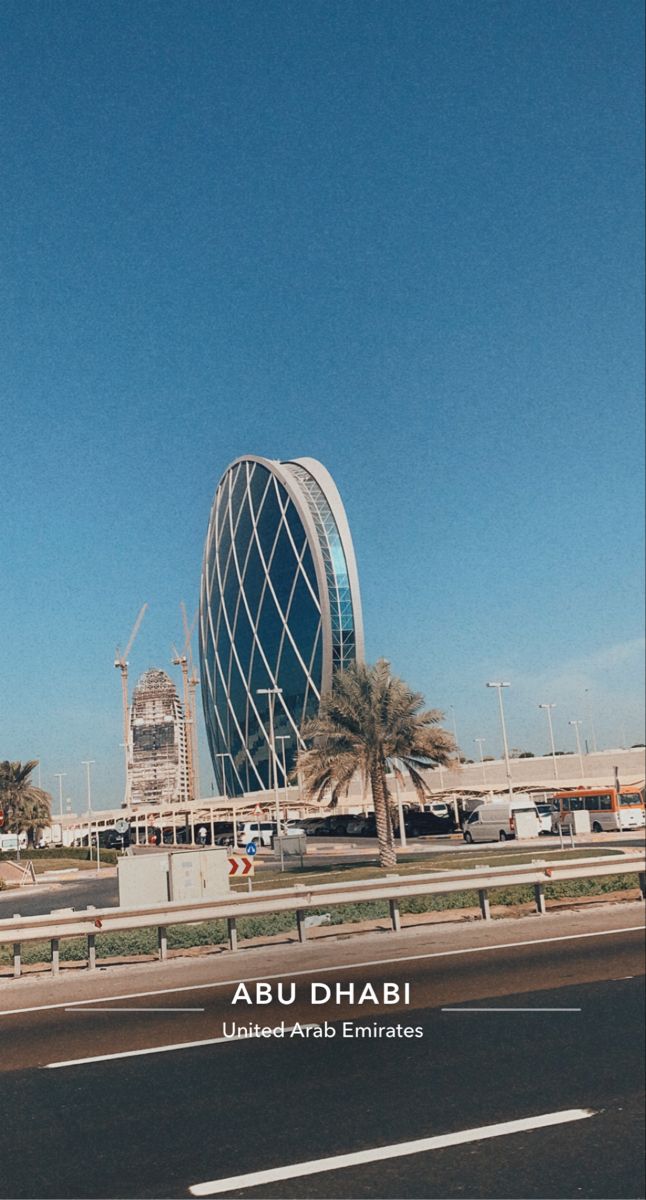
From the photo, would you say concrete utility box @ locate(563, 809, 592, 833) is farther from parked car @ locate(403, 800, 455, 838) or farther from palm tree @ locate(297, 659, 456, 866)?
palm tree @ locate(297, 659, 456, 866)

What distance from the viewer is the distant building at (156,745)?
10.9 meters

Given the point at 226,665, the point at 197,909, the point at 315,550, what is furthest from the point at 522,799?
the point at 315,550

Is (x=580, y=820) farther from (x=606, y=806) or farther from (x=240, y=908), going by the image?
(x=240, y=908)

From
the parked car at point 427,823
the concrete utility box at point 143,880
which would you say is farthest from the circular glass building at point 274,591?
the concrete utility box at point 143,880

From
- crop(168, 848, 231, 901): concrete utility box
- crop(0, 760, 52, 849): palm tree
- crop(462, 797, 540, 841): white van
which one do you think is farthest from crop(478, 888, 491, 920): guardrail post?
crop(462, 797, 540, 841): white van

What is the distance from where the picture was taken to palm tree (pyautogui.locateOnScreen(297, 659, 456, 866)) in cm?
3900

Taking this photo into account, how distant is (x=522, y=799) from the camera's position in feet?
190

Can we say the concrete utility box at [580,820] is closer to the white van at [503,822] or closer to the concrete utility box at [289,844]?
the white van at [503,822]

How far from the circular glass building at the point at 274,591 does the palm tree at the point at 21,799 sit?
263ft

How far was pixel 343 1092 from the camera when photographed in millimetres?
7109

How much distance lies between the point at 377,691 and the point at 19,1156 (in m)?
35.0

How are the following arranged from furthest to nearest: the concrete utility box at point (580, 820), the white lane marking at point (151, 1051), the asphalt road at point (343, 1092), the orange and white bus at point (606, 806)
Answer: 1. the orange and white bus at point (606, 806)
2. the concrete utility box at point (580, 820)
3. the white lane marking at point (151, 1051)
4. the asphalt road at point (343, 1092)

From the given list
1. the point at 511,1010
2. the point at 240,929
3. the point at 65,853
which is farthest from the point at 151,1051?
the point at 240,929

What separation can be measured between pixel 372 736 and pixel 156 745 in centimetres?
2951
